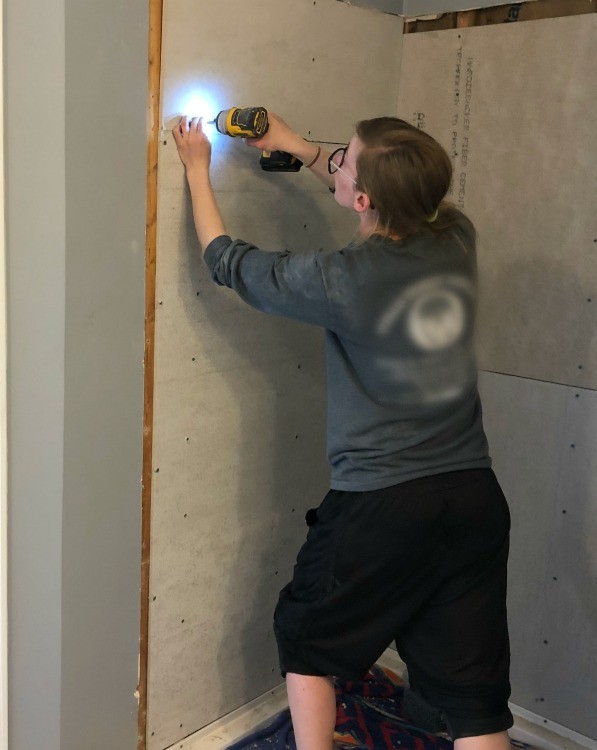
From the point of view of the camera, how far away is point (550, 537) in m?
2.18

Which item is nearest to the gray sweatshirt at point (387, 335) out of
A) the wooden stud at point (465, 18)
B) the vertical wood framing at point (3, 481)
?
the vertical wood framing at point (3, 481)

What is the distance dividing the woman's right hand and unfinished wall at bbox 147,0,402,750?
79mm

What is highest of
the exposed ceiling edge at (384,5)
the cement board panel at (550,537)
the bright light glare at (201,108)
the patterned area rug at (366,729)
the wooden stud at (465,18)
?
the exposed ceiling edge at (384,5)

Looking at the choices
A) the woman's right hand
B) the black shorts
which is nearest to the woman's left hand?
the woman's right hand

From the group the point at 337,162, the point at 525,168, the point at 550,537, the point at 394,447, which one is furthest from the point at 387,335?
the point at 550,537

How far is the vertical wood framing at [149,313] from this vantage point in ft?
5.29

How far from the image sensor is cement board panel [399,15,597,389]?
2.00 m

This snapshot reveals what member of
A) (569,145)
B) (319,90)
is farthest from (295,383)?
(569,145)

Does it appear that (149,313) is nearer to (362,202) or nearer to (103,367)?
(103,367)

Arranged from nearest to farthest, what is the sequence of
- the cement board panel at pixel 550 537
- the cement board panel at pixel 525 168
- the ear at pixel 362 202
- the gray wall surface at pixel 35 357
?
the gray wall surface at pixel 35 357 → the ear at pixel 362 202 → the cement board panel at pixel 525 168 → the cement board panel at pixel 550 537

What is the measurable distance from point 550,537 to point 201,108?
1396 mm

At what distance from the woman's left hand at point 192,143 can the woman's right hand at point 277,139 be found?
111 millimetres

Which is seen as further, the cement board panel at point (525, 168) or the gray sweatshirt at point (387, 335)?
the cement board panel at point (525, 168)

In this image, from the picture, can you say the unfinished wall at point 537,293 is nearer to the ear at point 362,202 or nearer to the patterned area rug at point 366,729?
the patterned area rug at point 366,729
